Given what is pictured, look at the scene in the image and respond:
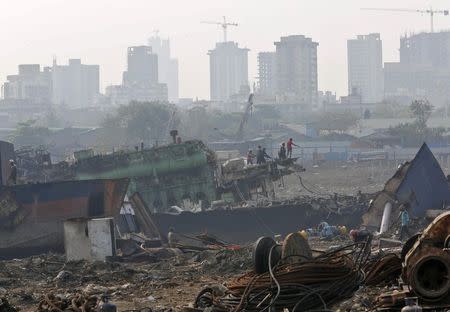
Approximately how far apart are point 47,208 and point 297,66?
529 feet

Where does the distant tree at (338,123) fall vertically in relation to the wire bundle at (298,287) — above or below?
below

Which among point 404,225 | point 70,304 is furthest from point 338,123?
point 70,304

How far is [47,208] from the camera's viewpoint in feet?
84.0

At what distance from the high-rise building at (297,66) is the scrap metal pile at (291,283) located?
168906mm

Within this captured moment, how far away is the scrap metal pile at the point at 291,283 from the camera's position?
11.8m

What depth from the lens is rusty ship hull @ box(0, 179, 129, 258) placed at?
81.6ft

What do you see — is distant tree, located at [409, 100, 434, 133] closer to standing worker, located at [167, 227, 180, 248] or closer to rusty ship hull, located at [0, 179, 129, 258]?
rusty ship hull, located at [0, 179, 129, 258]

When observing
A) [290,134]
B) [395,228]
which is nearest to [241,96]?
[290,134]

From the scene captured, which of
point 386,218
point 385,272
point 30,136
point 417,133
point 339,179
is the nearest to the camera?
point 385,272

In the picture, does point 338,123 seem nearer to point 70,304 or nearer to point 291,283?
point 70,304

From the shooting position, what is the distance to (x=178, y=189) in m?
35.9

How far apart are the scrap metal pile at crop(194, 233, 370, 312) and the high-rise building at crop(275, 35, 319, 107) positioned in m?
169

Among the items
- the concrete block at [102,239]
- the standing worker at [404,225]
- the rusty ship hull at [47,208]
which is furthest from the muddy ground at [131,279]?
the standing worker at [404,225]

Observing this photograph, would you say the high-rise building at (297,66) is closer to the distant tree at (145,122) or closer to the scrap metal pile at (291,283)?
the distant tree at (145,122)
